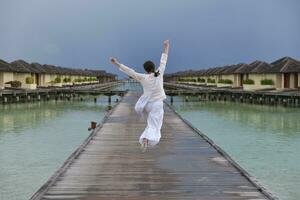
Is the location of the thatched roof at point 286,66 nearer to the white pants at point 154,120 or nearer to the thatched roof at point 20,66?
the thatched roof at point 20,66

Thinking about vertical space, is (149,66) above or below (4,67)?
below

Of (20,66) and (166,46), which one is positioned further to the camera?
(20,66)

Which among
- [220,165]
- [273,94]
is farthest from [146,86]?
[273,94]

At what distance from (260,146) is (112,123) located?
5327mm

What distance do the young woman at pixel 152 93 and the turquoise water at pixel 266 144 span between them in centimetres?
307

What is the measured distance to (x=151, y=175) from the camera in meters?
7.63

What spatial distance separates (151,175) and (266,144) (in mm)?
10367

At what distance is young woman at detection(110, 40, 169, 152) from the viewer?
8.08 metres

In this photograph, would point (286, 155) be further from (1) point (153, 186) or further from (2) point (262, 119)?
(2) point (262, 119)

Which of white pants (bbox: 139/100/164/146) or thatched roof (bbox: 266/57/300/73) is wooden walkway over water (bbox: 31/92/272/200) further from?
thatched roof (bbox: 266/57/300/73)

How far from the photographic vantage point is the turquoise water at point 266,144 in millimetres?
10953

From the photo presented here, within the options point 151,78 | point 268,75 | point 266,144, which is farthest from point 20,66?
point 151,78

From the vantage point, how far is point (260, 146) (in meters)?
16.6

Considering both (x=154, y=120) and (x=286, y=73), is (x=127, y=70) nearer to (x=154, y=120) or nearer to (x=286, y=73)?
(x=154, y=120)
